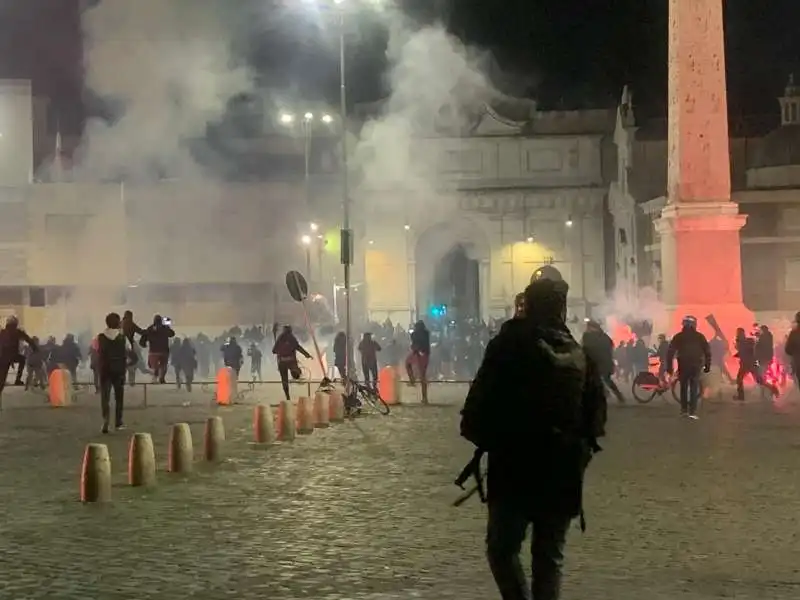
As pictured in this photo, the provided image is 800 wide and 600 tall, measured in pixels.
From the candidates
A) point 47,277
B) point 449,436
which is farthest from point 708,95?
point 47,277

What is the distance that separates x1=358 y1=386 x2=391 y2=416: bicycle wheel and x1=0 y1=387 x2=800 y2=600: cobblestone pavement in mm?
4103

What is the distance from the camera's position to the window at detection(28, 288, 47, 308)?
4791cm

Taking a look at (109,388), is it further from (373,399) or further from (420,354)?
(420,354)

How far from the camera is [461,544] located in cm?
811

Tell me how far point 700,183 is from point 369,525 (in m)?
16.7

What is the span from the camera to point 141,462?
10961 mm

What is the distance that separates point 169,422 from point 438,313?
3312 cm

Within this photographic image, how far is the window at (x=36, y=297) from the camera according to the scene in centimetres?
4791

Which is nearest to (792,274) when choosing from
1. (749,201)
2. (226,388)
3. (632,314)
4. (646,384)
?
(749,201)

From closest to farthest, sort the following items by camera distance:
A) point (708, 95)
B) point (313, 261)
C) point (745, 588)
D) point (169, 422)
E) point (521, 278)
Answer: point (745, 588)
point (169, 422)
point (708, 95)
point (313, 261)
point (521, 278)

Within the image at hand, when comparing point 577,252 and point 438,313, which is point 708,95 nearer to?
point 438,313

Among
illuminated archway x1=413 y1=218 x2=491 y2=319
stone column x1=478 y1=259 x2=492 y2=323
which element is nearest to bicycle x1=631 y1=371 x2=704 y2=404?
illuminated archway x1=413 y1=218 x2=491 y2=319

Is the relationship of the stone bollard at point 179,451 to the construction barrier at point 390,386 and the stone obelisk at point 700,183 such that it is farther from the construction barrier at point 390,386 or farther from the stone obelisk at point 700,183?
the stone obelisk at point 700,183

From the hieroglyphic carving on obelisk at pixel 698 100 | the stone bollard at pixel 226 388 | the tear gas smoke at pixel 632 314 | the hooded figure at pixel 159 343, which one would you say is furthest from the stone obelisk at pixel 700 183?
the hooded figure at pixel 159 343
